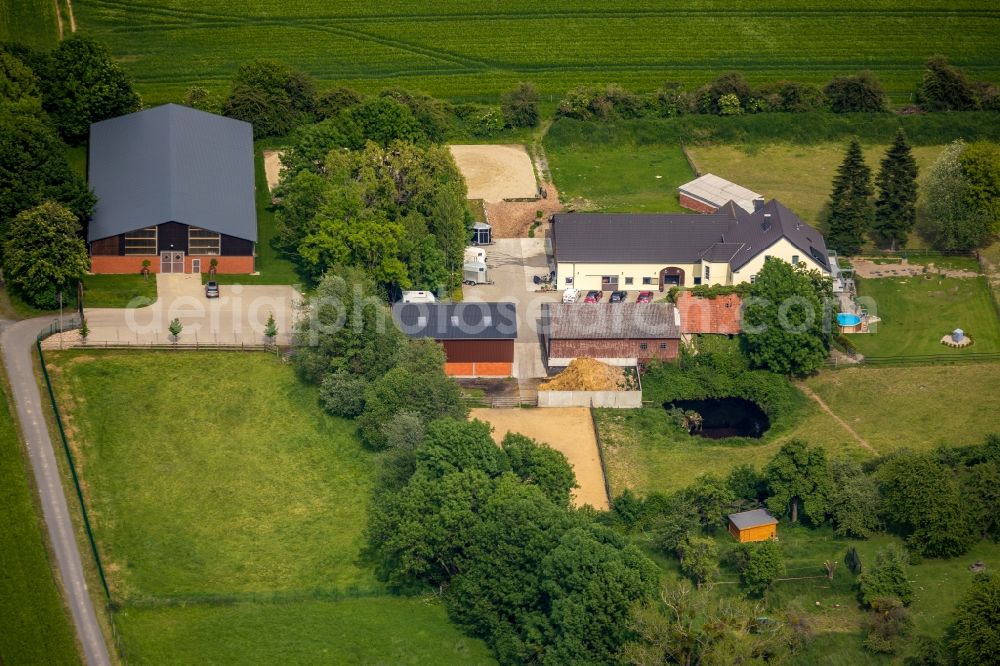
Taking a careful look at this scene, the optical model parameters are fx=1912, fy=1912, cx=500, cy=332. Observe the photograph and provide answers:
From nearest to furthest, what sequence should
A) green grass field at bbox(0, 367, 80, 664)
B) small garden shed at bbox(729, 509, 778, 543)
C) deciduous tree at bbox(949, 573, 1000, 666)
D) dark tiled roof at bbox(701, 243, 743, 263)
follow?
1. deciduous tree at bbox(949, 573, 1000, 666)
2. green grass field at bbox(0, 367, 80, 664)
3. small garden shed at bbox(729, 509, 778, 543)
4. dark tiled roof at bbox(701, 243, 743, 263)

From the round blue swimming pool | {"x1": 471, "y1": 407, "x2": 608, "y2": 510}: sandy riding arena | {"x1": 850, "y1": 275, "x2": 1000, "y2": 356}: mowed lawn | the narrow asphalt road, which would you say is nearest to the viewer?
the narrow asphalt road

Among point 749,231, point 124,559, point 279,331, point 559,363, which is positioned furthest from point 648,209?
point 124,559

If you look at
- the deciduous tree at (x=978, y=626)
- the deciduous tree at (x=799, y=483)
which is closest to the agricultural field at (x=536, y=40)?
the deciduous tree at (x=799, y=483)

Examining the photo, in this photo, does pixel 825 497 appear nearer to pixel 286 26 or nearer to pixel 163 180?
pixel 163 180

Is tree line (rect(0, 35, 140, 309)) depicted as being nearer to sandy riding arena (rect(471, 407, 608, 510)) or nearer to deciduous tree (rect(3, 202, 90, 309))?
deciduous tree (rect(3, 202, 90, 309))

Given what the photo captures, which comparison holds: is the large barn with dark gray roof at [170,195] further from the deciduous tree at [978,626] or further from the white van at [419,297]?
the deciduous tree at [978,626]

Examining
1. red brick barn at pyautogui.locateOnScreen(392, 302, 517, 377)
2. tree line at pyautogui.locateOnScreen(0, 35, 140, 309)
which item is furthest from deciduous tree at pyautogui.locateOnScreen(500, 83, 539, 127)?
red brick barn at pyautogui.locateOnScreen(392, 302, 517, 377)

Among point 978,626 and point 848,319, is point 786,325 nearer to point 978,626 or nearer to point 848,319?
point 848,319
